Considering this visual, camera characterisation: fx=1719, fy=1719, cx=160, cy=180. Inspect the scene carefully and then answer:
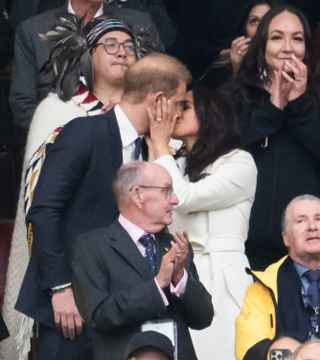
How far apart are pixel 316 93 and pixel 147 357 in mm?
2866

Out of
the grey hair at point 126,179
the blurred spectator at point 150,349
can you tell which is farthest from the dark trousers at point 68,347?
the blurred spectator at point 150,349

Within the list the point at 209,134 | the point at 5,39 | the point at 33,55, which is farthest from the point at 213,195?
the point at 5,39

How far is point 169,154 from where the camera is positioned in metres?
8.92

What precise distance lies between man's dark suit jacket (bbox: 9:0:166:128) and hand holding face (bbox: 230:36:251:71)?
47 centimetres

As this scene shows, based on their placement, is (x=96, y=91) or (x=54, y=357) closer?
(x=54, y=357)

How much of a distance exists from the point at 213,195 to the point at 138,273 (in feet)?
3.41

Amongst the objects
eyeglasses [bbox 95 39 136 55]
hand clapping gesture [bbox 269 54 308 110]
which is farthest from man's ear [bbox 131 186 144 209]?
hand clapping gesture [bbox 269 54 308 110]

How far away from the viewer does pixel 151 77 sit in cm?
880

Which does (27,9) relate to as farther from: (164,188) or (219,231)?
(164,188)

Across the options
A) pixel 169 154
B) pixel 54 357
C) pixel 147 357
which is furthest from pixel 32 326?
pixel 147 357

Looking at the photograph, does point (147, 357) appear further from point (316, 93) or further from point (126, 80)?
point (316, 93)

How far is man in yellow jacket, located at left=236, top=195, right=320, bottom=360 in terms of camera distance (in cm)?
817

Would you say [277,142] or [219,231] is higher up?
[277,142]

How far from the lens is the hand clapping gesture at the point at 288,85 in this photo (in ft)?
31.6
